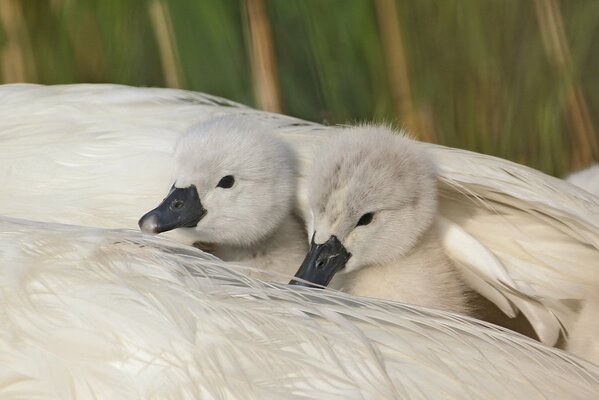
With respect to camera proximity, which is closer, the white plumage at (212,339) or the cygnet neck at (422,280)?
the white plumage at (212,339)

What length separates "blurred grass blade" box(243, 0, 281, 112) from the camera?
2.08 metres

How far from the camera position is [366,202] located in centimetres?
161

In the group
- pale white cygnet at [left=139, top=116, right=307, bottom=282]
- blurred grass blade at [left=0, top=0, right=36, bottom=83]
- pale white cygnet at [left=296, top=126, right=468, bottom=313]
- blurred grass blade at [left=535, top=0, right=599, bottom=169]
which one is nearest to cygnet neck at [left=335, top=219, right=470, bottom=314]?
pale white cygnet at [left=296, top=126, right=468, bottom=313]

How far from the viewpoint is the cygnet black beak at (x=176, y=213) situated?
1551mm

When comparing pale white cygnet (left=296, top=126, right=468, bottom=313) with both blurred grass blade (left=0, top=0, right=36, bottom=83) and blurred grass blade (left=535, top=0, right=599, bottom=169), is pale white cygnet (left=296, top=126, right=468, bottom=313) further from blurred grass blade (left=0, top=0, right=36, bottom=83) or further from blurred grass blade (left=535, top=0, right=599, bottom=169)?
blurred grass blade (left=0, top=0, right=36, bottom=83)

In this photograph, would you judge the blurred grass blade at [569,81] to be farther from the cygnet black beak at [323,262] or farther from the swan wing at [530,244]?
the cygnet black beak at [323,262]

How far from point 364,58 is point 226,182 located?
1.77ft

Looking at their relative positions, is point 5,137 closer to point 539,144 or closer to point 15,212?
point 15,212

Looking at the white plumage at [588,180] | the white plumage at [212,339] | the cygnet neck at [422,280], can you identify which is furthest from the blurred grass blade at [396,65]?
the white plumage at [212,339]

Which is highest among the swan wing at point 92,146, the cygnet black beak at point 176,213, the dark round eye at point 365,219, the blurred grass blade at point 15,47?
the blurred grass blade at point 15,47

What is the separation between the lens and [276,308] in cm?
116

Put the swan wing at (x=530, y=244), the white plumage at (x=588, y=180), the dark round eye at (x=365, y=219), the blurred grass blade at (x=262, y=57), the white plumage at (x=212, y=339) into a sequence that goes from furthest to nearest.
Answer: the blurred grass blade at (x=262, y=57) < the white plumage at (x=588, y=180) < the dark round eye at (x=365, y=219) < the swan wing at (x=530, y=244) < the white plumage at (x=212, y=339)

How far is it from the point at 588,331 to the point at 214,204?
57cm

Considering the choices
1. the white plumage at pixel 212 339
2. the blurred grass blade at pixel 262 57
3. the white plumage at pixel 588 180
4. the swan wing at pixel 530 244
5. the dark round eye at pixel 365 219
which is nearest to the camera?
the white plumage at pixel 212 339
